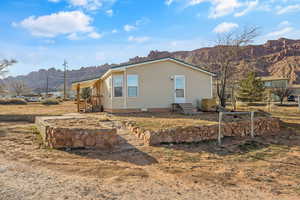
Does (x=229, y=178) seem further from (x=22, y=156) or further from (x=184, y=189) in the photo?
(x=22, y=156)

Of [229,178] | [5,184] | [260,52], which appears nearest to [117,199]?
[5,184]

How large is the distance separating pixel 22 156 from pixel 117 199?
361 cm

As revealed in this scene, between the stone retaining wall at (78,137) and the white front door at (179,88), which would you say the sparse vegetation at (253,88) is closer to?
the white front door at (179,88)

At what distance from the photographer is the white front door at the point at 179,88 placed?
13.8 metres

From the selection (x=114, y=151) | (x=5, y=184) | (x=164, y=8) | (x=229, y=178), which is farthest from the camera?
→ (x=164, y=8)

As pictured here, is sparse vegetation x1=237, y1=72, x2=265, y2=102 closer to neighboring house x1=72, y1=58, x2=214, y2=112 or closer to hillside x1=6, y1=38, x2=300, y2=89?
neighboring house x1=72, y1=58, x2=214, y2=112

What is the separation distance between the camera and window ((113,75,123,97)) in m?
12.8

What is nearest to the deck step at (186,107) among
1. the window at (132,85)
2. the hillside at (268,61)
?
the window at (132,85)

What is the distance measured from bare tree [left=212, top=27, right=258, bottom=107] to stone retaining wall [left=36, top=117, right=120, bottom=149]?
11760 mm

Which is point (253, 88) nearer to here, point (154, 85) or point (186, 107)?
point (186, 107)

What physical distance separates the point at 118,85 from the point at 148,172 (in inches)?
353

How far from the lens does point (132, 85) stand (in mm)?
12883

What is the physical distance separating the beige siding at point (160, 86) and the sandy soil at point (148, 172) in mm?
5989

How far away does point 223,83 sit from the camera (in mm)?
15719
